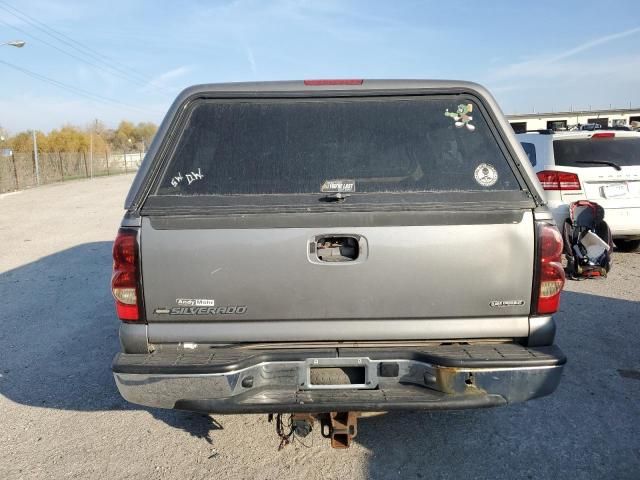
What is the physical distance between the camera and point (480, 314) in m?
2.73

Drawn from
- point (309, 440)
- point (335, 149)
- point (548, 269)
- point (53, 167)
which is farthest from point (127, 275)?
point (53, 167)

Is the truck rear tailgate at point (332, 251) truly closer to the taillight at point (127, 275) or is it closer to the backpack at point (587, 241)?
the taillight at point (127, 275)

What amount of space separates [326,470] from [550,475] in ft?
Result: 4.02

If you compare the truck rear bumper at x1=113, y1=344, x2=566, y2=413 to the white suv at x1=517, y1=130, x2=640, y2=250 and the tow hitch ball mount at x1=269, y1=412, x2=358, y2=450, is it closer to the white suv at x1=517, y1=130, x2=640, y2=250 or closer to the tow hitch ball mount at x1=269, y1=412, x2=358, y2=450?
the tow hitch ball mount at x1=269, y1=412, x2=358, y2=450

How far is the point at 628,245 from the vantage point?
866 cm

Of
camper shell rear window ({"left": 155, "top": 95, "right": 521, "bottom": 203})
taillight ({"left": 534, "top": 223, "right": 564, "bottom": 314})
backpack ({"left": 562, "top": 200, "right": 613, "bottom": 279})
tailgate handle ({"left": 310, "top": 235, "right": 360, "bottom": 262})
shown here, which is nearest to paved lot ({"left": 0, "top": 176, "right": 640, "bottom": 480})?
taillight ({"left": 534, "top": 223, "right": 564, "bottom": 314})

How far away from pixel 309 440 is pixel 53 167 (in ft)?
116

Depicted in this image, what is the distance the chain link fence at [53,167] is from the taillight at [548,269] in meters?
16.3

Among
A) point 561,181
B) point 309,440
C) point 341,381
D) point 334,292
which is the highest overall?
point 561,181

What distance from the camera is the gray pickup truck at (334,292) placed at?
2631 millimetres

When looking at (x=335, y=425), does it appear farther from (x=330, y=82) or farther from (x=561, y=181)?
(x=561, y=181)

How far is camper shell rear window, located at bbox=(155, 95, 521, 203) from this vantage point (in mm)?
2838

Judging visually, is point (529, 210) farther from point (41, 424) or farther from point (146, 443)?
point (41, 424)

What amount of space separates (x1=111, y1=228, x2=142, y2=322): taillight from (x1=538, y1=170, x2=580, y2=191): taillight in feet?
20.6
